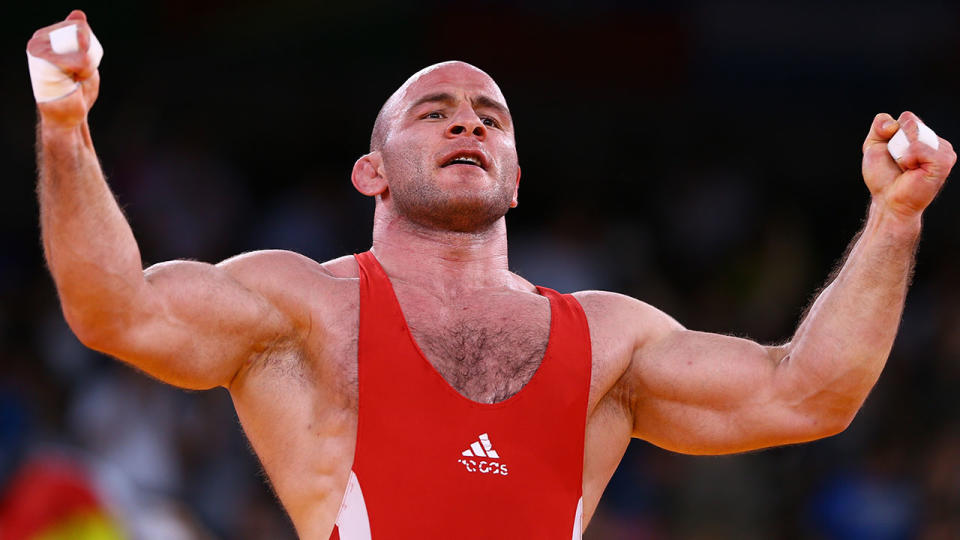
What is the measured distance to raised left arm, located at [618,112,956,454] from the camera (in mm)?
4129

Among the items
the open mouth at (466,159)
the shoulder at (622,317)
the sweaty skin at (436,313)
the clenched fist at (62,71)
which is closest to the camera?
the clenched fist at (62,71)

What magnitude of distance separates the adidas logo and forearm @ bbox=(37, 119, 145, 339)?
1082mm

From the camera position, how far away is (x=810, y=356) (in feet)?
14.0

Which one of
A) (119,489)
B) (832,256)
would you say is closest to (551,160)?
(832,256)

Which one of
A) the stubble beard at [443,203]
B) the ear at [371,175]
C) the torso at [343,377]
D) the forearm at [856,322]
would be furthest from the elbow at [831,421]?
the ear at [371,175]

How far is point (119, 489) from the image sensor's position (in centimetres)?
721

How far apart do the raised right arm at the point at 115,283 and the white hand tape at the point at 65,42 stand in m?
0.02

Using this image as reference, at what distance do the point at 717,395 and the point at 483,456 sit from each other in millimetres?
918

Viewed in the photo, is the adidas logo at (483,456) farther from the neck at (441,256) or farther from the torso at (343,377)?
the neck at (441,256)

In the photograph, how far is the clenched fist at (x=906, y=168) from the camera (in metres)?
4.06

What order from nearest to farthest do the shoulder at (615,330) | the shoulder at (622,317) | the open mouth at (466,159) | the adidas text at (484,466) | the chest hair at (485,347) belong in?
1. the adidas text at (484,466)
2. the chest hair at (485,347)
3. the shoulder at (615,330)
4. the shoulder at (622,317)
5. the open mouth at (466,159)

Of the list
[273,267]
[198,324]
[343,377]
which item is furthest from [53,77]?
[343,377]

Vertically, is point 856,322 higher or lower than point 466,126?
lower

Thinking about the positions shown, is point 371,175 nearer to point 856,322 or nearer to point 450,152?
point 450,152
